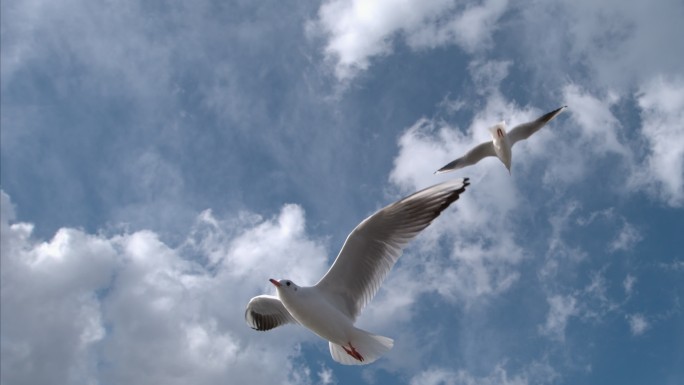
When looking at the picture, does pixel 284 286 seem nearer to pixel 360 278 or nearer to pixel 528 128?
pixel 360 278

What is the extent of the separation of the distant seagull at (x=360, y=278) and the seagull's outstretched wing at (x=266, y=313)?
106cm

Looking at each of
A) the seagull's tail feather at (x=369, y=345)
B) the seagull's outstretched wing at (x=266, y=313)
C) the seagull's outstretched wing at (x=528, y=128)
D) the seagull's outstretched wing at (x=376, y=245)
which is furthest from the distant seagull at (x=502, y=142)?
the seagull's tail feather at (x=369, y=345)

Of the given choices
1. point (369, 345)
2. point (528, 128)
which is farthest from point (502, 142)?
point (369, 345)

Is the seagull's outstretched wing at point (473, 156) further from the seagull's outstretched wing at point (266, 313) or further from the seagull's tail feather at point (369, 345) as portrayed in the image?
the seagull's tail feather at point (369, 345)

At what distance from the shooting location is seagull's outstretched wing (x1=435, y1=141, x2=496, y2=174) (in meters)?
11.6

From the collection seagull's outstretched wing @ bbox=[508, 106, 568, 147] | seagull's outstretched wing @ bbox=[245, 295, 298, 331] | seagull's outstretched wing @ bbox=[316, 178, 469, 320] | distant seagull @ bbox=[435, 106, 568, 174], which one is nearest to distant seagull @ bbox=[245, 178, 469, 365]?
seagull's outstretched wing @ bbox=[316, 178, 469, 320]

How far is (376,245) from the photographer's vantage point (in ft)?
20.9

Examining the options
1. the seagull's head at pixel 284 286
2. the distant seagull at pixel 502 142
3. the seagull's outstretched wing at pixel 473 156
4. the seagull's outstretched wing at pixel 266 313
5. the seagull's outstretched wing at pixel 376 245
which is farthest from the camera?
the seagull's outstretched wing at pixel 473 156

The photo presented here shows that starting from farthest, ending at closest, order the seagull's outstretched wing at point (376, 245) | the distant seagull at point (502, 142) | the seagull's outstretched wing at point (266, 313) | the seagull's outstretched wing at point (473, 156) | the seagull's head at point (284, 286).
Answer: the seagull's outstretched wing at point (473, 156)
the distant seagull at point (502, 142)
the seagull's outstretched wing at point (266, 313)
the seagull's head at point (284, 286)
the seagull's outstretched wing at point (376, 245)

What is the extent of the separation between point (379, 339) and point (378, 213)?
1347 millimetres

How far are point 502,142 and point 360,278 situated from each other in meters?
5.42

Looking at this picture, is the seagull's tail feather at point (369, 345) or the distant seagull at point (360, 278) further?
the seagull's tail feather at point (369, 345)

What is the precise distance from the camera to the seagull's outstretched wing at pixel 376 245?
598 centimetres

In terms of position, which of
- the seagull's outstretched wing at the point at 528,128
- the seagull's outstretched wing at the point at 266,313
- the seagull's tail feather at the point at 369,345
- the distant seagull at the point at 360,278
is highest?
the seagull's outstretched wing at the point at 528,128
